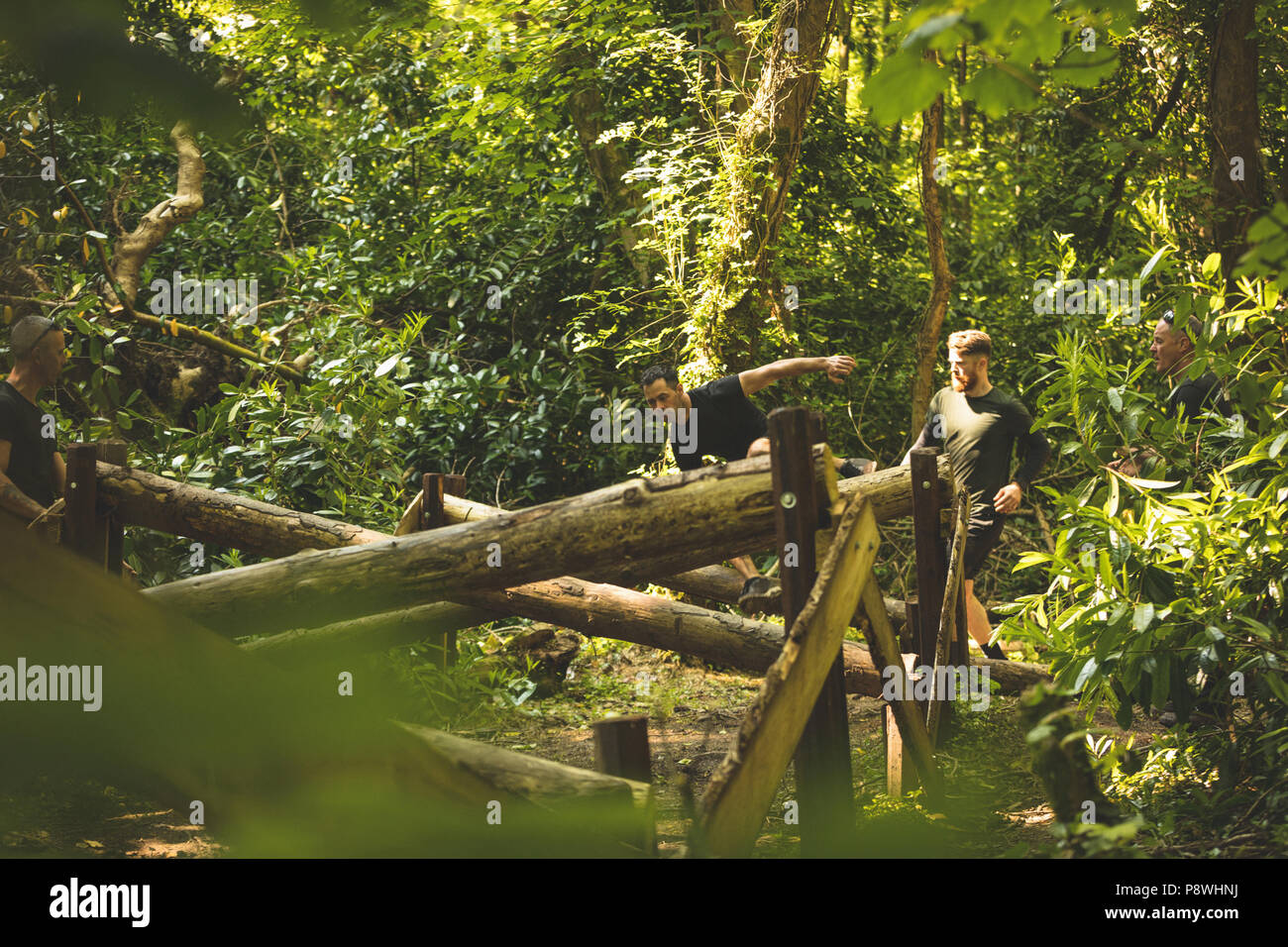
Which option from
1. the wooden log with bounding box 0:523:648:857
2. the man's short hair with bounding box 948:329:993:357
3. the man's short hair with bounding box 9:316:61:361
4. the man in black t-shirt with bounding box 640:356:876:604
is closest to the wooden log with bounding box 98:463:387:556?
the man's short hair with bounding box 9:316:61:361

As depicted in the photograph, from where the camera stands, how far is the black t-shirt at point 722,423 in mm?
5859

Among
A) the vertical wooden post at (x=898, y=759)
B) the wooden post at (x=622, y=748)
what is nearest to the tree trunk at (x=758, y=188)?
the vertical wooden post at (x=898, y=759)

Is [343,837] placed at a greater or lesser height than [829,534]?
lesser

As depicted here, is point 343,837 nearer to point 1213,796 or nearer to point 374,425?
point 1213,796

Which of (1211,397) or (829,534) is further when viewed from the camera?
(1211,397)

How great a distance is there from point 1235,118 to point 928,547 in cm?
499

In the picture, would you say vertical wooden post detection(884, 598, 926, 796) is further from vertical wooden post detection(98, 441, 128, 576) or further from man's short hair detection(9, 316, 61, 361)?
man's short hair detection(9, 316, 61, 361)

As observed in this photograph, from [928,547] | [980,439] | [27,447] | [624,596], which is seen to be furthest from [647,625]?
[27,447]

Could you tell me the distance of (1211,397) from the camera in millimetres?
5230

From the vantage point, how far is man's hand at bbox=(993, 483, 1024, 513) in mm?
5672

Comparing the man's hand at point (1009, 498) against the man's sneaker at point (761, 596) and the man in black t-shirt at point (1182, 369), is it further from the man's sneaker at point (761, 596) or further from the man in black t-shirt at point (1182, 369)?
the man's sneaker at point (761, 596)
